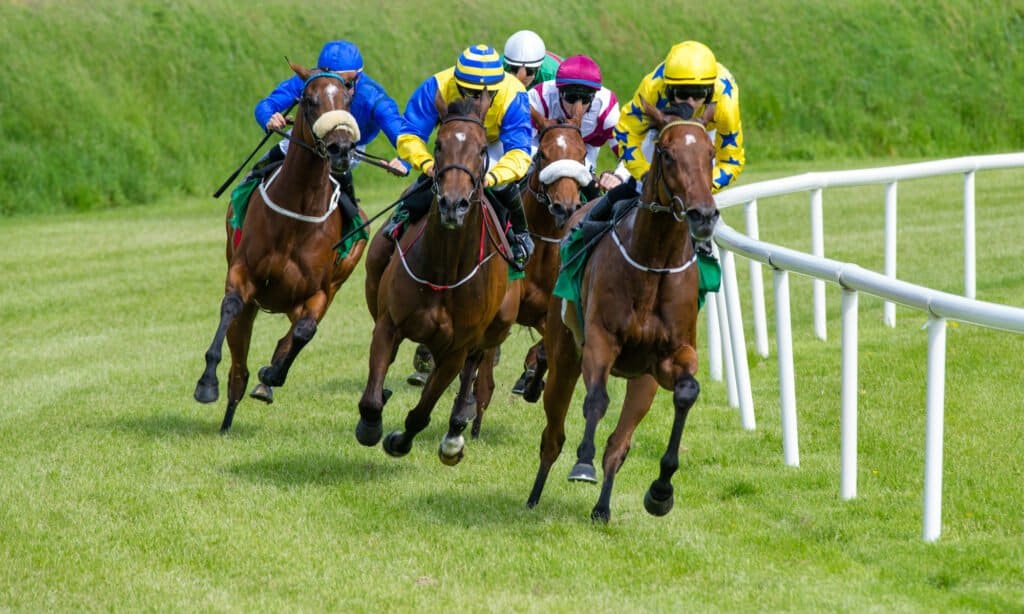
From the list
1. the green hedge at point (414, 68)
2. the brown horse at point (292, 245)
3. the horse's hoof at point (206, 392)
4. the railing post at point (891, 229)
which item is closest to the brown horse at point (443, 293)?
the brown horse at point (292, 245)

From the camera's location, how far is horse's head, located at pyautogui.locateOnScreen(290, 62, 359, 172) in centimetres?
852

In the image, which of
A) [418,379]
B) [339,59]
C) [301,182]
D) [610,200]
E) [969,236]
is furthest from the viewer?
[969,236]

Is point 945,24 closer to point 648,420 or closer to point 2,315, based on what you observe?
point 2,315

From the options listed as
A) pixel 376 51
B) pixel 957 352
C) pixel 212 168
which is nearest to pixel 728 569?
pixel 957 352

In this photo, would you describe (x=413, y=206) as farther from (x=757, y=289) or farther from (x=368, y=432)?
(x=757, y=289)

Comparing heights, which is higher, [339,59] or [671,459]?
[339,59]

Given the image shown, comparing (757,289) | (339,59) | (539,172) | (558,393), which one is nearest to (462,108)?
(558,393)

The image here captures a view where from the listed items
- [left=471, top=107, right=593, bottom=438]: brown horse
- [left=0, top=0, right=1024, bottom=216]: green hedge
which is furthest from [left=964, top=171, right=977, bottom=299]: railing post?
[left=0, top=0, right=1024, bottom=216]: green hedge

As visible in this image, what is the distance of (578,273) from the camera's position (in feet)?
24.5

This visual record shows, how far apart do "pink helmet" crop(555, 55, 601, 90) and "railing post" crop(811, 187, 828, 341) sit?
1.88 m

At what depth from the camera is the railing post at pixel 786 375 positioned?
7652 millimetres

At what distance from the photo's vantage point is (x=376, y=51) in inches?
1228

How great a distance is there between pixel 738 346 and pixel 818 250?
2110 millimetres

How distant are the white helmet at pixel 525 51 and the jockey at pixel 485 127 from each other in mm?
2129
